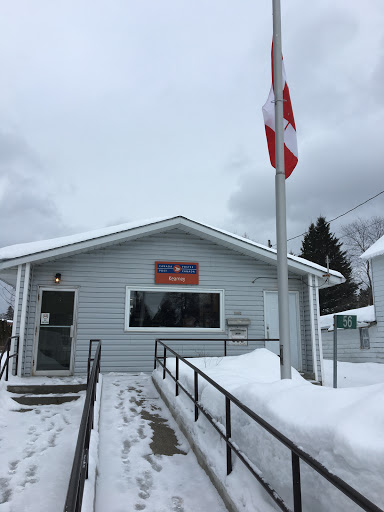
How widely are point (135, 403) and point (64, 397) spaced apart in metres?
1.39

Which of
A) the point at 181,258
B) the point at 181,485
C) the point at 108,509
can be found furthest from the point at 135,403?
the point at 181,258

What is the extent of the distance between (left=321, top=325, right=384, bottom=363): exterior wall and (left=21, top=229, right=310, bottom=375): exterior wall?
7.00 meters

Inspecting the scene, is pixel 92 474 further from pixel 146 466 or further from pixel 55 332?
pixel 55 332

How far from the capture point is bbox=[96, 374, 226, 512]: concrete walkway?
12.0ft

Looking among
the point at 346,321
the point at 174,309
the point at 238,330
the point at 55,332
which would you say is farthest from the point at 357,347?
the point at 55,332

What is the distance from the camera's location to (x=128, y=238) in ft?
34.8

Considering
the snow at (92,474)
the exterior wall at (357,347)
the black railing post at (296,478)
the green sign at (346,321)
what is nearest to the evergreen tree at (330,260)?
the exterior wall at (357,347)

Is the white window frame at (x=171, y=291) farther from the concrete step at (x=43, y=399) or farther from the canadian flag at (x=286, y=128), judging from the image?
the canadian flag at (x=286, y=128)

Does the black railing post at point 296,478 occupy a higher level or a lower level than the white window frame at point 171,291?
lower

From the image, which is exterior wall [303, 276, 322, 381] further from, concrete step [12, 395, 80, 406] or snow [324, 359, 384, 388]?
concrete step [12, 395, 80, 406]

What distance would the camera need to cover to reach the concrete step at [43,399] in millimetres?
7098

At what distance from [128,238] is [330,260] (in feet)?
88.1

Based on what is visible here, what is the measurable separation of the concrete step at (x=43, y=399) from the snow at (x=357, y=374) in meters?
8.35

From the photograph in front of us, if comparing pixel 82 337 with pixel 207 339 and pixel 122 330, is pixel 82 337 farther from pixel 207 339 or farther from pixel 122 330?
pixel 207 339
